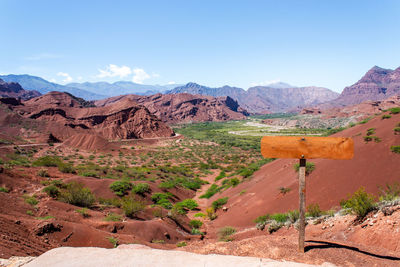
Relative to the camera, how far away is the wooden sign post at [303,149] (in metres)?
3.87

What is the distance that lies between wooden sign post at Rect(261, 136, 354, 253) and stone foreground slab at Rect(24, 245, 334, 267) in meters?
1.22

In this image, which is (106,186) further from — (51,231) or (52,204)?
(51,231)

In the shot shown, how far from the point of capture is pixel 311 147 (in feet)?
13.0

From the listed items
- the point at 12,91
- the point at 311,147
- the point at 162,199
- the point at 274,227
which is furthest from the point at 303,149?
the point at 12,91

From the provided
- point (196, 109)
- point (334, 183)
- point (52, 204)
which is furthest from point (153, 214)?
point (196, 109)

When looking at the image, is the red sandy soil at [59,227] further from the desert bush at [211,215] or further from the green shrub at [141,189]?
the green shrub at [141,189]

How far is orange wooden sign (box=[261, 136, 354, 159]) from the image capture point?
3.86 m

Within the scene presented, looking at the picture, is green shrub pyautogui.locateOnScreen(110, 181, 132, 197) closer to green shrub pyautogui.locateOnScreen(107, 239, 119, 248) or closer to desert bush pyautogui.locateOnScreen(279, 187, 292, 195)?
green shrub pyautogui.locateOnScreen(107, 239, 119, 248)

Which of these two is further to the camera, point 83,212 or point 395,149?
point 83,212

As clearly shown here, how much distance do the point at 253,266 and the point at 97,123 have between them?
3212 inches

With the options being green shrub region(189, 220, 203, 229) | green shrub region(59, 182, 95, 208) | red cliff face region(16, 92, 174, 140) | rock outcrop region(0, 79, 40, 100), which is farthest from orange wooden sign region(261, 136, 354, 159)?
rock outcrop region(0, 79, 40, 100)

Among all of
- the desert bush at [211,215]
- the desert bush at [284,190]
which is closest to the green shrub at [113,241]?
the desert bush at [211,215]

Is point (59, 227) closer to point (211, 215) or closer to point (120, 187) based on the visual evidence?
point (211, 215)

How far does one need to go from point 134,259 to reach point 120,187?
14.7 metres
